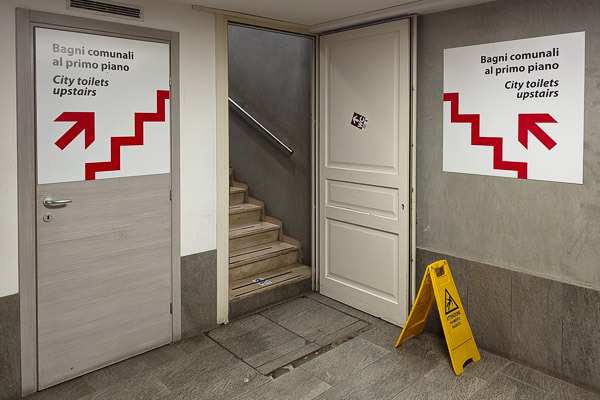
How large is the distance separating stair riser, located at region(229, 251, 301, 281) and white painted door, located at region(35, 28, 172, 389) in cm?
89

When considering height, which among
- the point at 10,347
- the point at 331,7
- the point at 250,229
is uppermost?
the point at 331,7

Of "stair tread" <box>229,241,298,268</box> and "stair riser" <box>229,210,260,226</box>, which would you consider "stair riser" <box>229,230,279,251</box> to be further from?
"stair riser" <box>229,210,260,226</box>

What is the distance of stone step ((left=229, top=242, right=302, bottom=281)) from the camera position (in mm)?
4059

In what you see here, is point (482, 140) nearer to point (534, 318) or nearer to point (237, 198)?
point (534, 318)

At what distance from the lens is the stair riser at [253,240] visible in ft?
14.2

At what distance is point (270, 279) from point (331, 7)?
7.40ft

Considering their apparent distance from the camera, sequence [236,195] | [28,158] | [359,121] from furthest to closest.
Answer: [236,195]
[359,121]
[28,158]

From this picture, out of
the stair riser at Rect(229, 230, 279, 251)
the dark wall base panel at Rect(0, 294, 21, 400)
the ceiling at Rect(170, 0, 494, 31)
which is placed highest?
the ceiling at Rect(170, 0, 494, 31)

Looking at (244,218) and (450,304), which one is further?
(244,218)

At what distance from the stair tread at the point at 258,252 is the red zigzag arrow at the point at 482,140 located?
78.4 inches

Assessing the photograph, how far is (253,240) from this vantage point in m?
4.47

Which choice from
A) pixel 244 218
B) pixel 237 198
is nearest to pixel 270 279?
pixel 244 218

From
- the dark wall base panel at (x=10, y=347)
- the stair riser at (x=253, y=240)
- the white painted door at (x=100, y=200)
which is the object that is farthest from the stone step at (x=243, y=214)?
the dark wall base panel at (x=10, y=347)

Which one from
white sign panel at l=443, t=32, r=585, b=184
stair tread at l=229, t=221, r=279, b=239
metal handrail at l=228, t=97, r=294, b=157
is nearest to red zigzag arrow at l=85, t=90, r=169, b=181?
stair tread at l=229, t=221, r=279, b=239
